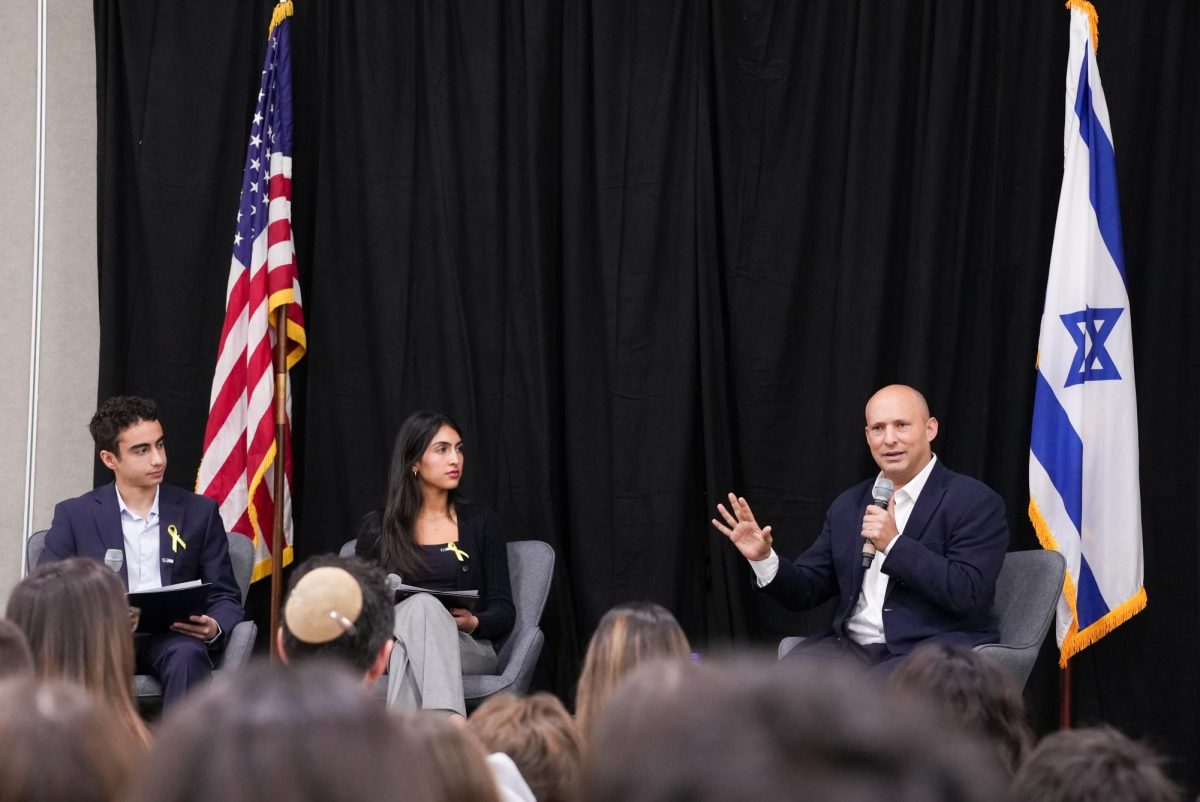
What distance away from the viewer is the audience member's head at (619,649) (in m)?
2.30

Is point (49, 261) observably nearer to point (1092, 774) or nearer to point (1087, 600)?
point (1087, 600)

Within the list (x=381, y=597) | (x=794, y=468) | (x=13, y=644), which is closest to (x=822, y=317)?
(x=794, y=468)

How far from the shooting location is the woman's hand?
4.25m

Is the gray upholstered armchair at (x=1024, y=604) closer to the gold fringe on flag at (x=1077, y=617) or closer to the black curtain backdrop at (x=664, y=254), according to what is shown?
the gold fringe on flag at (x=1077, y=617)

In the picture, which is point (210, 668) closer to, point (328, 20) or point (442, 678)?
point (442, 678)

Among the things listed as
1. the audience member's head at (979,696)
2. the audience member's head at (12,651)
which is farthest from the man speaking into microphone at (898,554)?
the audience member's head at (12,651)

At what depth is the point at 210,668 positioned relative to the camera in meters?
4.06

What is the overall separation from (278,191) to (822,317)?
207 cm

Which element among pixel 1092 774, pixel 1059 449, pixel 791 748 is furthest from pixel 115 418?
pixel 791 748

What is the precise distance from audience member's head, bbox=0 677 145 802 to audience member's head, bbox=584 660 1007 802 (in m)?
0.44

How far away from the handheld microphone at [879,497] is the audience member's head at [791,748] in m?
3.21

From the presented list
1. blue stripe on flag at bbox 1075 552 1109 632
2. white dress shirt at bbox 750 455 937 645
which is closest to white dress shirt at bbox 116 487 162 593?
white dress shirt at bbox 750 455 937 645

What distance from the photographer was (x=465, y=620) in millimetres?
4262

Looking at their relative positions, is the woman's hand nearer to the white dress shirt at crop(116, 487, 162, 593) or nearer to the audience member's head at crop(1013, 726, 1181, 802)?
the white dress shirt at crop(116, 487, 162, 593)
